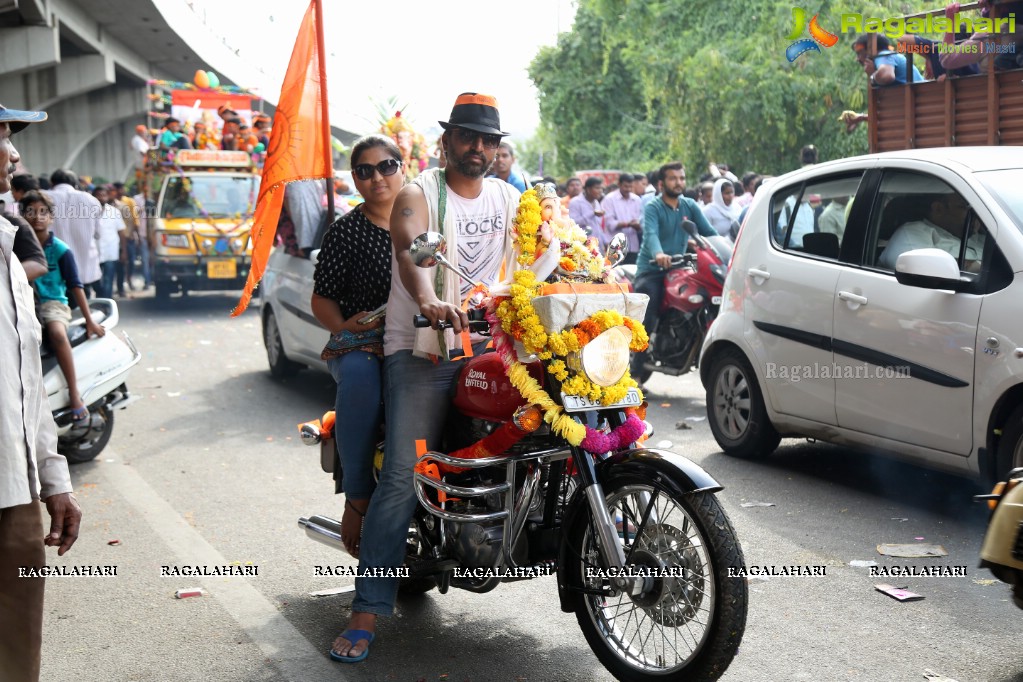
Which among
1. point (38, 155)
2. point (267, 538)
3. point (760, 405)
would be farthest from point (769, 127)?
point (38, 155)

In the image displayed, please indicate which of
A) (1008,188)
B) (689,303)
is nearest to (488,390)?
(1008,188)

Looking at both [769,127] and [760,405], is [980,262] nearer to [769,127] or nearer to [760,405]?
[760,405]

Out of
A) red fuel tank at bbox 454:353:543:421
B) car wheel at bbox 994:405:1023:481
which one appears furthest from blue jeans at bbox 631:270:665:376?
red fuel tank at bbox 454:353:543:421

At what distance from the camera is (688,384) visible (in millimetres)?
10797

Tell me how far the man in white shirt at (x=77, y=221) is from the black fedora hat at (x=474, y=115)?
11240mm

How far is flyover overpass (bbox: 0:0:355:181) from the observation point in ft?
78.6

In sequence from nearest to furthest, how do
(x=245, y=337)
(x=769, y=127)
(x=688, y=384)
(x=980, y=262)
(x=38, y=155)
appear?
(x=980, y=262), (x=688, y=384), (x=245, y=337), (x=769, y=127), (x=38, y=155)

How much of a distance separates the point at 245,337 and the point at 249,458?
7066 millimetres

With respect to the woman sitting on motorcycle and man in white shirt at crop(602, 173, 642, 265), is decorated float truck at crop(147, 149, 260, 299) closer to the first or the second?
man in white shirt at crop(602, 173, 642, 265)

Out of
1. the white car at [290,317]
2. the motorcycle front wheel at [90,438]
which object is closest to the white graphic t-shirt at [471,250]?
the motorcycle front wheel at [90,438]

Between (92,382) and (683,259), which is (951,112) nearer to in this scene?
(683,259)

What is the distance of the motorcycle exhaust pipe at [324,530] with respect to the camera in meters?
4.86

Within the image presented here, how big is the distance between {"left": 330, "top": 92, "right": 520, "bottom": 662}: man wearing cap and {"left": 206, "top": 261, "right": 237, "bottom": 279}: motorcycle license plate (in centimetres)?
1409

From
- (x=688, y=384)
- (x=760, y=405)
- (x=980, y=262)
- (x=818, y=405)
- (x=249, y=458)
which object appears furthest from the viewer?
(x=688, y=384)
